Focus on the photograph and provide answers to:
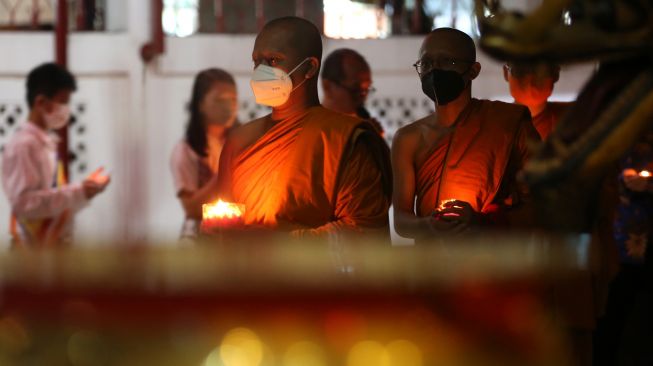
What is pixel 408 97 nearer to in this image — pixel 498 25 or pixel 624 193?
pixel 624 193

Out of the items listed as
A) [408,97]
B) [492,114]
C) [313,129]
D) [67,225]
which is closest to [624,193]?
[492,114]

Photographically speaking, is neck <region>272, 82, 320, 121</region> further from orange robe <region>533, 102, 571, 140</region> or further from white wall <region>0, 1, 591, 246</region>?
white wall <region>0, 1, 591, 246</region>

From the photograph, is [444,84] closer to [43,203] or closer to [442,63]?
[442,63]

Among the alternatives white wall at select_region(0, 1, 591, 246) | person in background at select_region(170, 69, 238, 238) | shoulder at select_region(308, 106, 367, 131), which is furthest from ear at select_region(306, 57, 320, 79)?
white wall at select_region(0, 1, 591, 246)

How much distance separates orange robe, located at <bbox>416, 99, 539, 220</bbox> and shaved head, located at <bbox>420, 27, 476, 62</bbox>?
0.25m

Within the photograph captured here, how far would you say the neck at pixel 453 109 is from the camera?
4785 millimetres

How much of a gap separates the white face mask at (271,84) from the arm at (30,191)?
2.49m

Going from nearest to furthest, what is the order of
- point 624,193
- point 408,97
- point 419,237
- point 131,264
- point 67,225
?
point 131,264 < point 419,237 < point 624,193 < point 67,225 < point 408,97

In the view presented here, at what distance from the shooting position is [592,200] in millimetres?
2467

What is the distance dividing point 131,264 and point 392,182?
138 inches

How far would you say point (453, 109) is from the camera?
4797 mm

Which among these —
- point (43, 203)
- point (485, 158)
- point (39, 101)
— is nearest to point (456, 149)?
point (485, 158)

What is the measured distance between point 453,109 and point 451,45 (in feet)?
0.88

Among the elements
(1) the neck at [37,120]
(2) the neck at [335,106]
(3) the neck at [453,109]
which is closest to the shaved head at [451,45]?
(3) the neck at [453,109]
